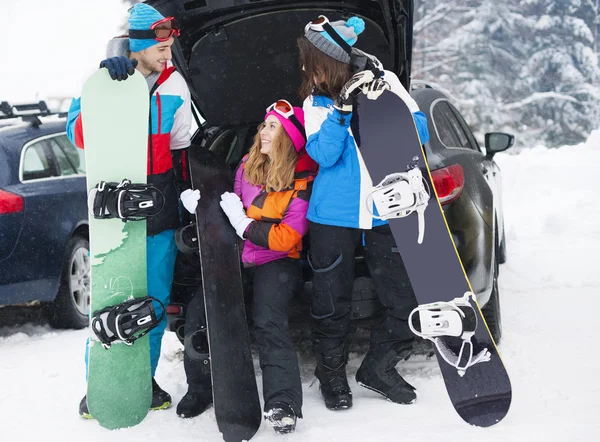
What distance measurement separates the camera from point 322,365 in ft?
10.7

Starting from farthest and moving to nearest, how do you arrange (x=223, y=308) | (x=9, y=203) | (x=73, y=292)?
(x=73, y=292) → (x=9, y=203) → (x=223, y=308)

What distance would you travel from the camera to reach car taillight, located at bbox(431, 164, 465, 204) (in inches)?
126

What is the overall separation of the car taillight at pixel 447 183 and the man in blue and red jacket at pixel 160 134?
114cm

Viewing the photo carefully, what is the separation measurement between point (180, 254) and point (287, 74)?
1.41 meters

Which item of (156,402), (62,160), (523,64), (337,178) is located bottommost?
(523,64)

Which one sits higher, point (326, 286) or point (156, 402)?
point (326, 286)

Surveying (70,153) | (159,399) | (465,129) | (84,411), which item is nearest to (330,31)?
(465,129)

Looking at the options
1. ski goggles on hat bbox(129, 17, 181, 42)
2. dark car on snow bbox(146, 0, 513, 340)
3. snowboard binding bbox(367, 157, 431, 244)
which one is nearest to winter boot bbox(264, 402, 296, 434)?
dark car on snow bbox(146, 0, 513, 340)

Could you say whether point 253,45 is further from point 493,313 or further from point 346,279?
point 493,313

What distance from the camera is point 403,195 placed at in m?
3.01

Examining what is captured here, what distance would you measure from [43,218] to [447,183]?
2924mm

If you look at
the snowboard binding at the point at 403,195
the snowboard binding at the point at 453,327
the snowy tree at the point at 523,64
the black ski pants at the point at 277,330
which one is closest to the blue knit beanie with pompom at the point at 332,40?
the snowboard binding at the point at 403,195

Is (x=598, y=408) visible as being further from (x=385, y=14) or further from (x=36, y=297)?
(x=36, y=297)

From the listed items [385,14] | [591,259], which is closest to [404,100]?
[385,14]
